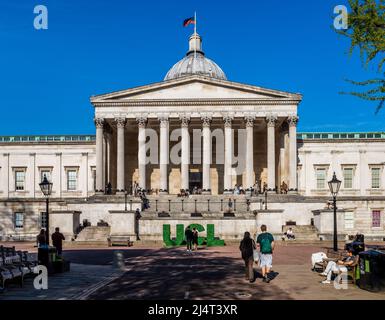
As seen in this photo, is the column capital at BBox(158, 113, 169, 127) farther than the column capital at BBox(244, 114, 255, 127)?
Yes

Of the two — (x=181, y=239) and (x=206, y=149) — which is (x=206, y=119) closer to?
(x=206, y=149)

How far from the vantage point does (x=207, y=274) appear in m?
20.5

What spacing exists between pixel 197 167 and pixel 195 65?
78.6 feet

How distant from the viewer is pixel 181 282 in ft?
59.6

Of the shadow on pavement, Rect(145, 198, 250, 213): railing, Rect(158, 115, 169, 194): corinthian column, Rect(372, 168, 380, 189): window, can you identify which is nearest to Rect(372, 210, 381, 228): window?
Rect(372, 168, 380, 189): window

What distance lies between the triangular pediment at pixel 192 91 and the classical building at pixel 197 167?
0.11 meters

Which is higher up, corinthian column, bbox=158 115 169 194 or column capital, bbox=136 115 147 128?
column capital, bbox=136 115 147 128

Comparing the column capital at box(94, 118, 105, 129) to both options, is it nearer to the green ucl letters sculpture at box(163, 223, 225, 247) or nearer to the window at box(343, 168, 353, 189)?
the green ucl letters sculpture at box(163, 223, 225, 247)

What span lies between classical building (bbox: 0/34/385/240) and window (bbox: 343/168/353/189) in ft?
0.41

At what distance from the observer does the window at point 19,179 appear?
63.6 meters

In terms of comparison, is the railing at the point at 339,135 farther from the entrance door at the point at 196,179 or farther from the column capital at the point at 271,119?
the entrance door at the point at 196,179

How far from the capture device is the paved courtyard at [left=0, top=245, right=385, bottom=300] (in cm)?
1527

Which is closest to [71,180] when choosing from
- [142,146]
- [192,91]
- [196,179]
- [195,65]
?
[142,146]
